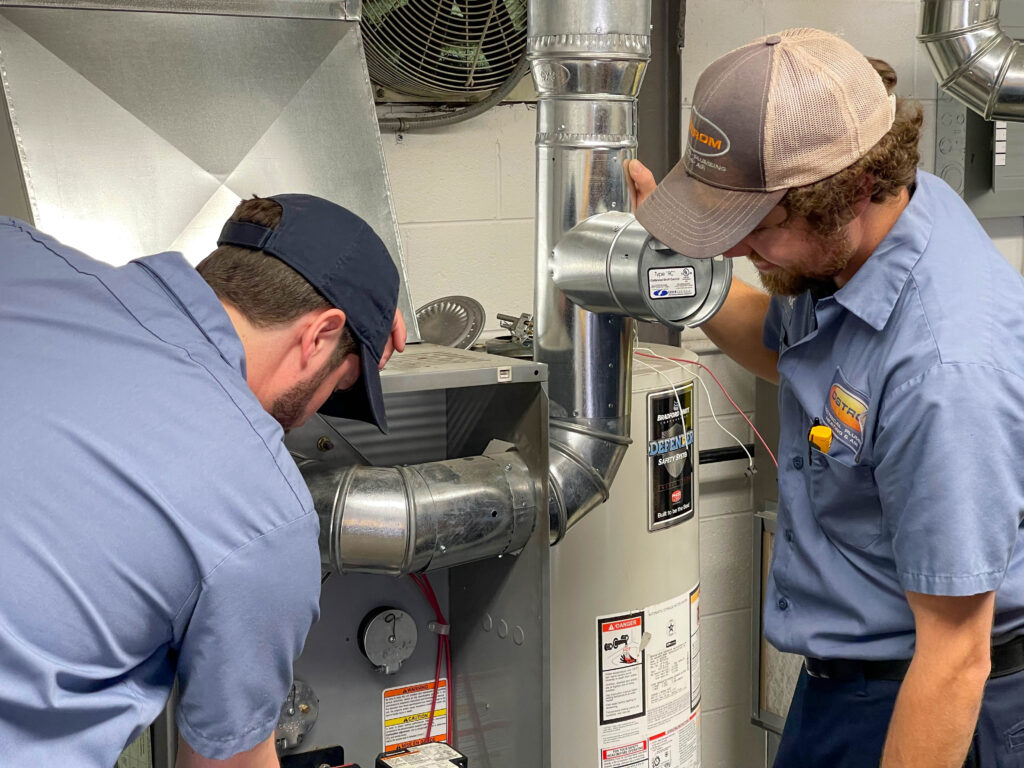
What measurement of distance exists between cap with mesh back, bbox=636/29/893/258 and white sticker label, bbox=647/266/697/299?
146 mm

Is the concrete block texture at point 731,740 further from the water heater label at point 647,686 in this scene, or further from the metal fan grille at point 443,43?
the metal fan grille at point 443,43

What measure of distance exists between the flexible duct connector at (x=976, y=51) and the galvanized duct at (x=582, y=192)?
2.53 ft

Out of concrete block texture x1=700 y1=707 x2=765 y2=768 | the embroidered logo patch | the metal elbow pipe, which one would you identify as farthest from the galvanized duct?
concrete block texture x1=700 y1=707 x2=765 y2=768

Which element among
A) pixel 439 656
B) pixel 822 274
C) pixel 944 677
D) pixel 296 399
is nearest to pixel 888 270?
pixel 822 274

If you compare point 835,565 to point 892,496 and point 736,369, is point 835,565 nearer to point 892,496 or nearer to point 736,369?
point 892,496

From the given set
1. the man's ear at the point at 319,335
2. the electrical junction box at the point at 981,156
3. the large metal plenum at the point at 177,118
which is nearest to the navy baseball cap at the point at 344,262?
the man's ear at the point at 319,335

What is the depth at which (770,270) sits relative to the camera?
1253mm

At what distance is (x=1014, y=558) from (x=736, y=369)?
3.63ft

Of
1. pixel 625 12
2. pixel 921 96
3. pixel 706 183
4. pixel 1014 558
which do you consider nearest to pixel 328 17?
pixel 625 12

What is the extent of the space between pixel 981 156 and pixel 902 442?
1.61 metres

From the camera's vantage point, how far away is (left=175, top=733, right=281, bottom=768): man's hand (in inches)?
41.1

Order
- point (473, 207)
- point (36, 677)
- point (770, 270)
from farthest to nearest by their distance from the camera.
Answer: point (473, 207) → point (770, 270) → point (36, 677)

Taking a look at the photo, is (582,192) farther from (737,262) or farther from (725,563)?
(725,563)

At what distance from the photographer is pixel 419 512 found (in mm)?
1334
